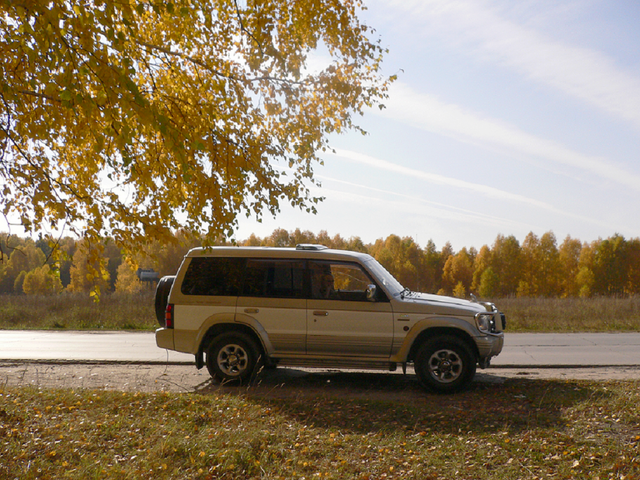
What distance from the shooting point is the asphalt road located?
1062 centimetres

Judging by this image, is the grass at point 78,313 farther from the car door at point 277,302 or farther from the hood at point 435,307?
the hood at point 435,307

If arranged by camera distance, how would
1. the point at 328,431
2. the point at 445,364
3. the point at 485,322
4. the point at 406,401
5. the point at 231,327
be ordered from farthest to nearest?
the point at 231,327
the point at 485,322
the point at 445,364
the point at 406,401
the point at 328,431

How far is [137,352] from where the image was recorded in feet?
39.6

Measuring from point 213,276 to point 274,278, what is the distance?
3.22 feet

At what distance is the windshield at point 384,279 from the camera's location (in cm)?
822

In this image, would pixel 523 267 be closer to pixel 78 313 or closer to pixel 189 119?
pixel 78 313

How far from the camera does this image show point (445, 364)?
305 inches

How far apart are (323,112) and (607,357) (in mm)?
7522

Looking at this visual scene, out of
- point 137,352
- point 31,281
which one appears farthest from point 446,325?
point 31,281

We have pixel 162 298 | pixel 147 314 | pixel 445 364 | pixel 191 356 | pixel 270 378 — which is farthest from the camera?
pixel 147 314

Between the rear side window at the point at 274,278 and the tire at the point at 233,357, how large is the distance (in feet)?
2.33

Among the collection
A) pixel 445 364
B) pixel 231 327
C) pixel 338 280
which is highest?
pixel 338 280

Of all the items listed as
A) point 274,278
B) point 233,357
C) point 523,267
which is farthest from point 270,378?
point 523,267

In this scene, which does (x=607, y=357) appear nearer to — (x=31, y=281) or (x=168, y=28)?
(x=168, y=28)
